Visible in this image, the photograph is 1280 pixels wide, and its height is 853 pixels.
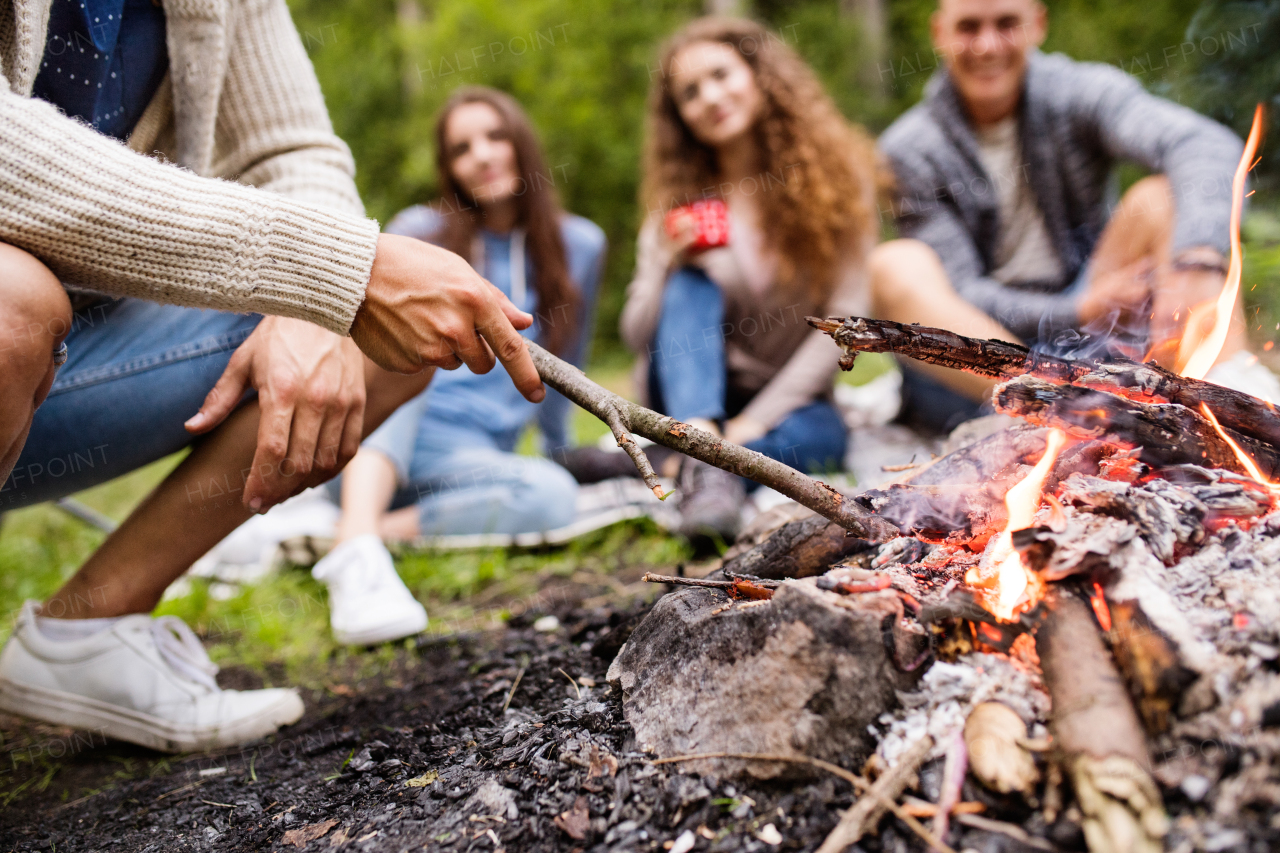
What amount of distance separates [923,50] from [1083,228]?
29.5 feet

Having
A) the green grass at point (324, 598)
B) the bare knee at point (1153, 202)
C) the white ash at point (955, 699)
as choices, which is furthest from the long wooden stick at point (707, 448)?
the bare knee at point (1153, 202)

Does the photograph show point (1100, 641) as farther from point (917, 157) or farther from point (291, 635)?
point (917, 157)

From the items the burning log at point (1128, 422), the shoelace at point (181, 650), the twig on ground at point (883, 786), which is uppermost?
the burning log at point (1128, 422)

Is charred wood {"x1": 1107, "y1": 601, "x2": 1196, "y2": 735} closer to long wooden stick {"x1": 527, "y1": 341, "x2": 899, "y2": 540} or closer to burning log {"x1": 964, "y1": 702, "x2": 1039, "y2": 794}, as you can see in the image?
burning log {"x1": 964, "y1": 702, "x2": 1039, "y2": 794}

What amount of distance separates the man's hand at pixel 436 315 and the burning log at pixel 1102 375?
0.59 metres

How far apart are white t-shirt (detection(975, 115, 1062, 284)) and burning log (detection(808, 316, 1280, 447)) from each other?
2417 millimetres

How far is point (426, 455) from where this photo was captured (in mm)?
3629

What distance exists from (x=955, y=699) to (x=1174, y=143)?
2.89m

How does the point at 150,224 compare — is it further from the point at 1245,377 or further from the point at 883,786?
the point at 1245,377

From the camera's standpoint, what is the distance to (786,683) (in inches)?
45.2

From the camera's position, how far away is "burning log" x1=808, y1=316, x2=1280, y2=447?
1355mm

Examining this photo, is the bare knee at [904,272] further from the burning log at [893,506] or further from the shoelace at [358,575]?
the shoelace at [358,575]

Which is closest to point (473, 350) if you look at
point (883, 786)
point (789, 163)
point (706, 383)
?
point (883, 786)

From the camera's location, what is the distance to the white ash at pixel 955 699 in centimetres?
110
